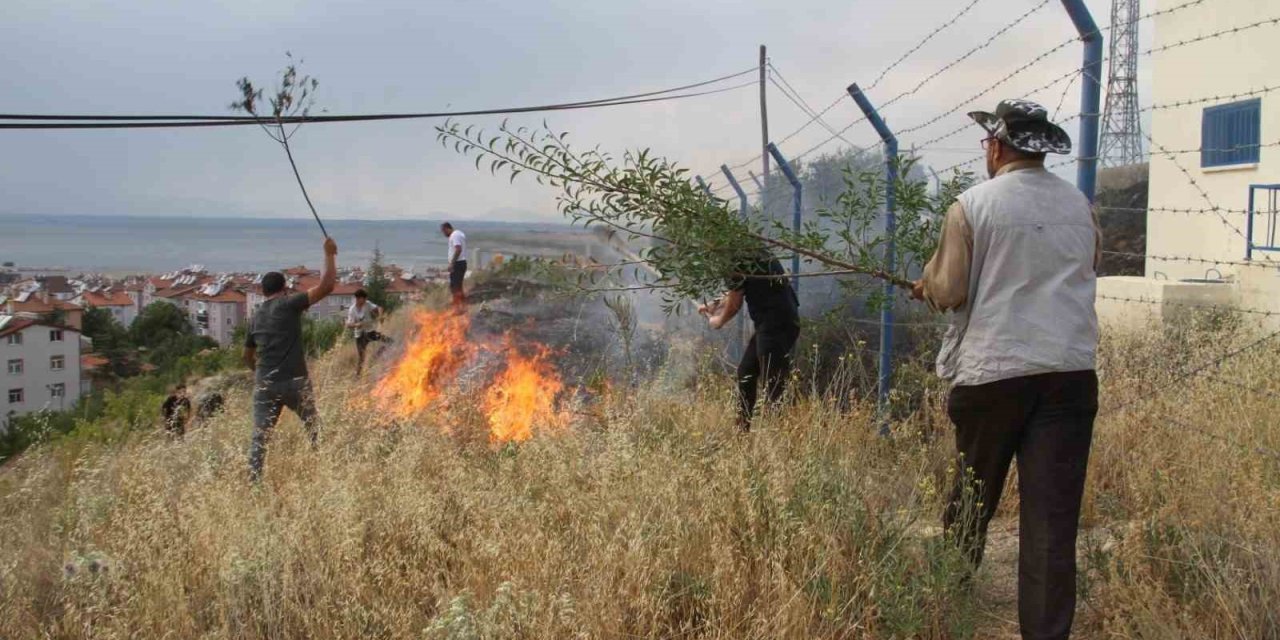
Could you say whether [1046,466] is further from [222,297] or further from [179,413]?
[222,297]

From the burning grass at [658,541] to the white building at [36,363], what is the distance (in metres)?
5.48

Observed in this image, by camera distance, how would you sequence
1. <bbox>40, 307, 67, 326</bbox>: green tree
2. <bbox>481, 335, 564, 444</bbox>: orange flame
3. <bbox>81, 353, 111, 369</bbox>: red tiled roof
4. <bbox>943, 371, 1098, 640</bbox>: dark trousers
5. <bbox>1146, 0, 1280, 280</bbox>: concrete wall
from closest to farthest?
<bbox>943, 371, 1098, 640</bbox>: dark trousers
<bbox>481, 335, 564, 444</bbox>: orange flame
<bbox>1146, 0, 1280, 280</bbox>: concrete wall
<bbox>40, 307, 67, 326</bbox>: green tree
<bbox>81, 353, 111, 369</bbox>: red tiled roof

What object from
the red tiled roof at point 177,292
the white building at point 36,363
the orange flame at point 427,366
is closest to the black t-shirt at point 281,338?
the orange flame at point 427,366

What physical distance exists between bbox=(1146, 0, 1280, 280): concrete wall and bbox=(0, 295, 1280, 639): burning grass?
7.87 m

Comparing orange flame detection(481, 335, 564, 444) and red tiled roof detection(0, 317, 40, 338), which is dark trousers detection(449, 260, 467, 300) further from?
red tiled roof detection(0, 317, 40, 338)

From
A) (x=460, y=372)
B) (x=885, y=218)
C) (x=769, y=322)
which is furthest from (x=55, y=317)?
(x=885, y=218)

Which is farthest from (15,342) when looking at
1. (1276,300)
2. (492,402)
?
(1276,300)

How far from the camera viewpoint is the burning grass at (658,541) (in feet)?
9.84

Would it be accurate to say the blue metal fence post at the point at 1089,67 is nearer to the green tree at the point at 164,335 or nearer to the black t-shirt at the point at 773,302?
the black t-shirt at the point at 773,302

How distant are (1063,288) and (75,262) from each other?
57.8ft

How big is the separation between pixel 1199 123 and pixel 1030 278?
12146mm

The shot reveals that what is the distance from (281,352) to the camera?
6.91 m

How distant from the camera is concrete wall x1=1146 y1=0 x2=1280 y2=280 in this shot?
36.5ft

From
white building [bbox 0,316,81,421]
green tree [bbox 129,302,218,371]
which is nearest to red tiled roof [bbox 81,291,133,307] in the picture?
white building [bbox 0,316,81,421]
